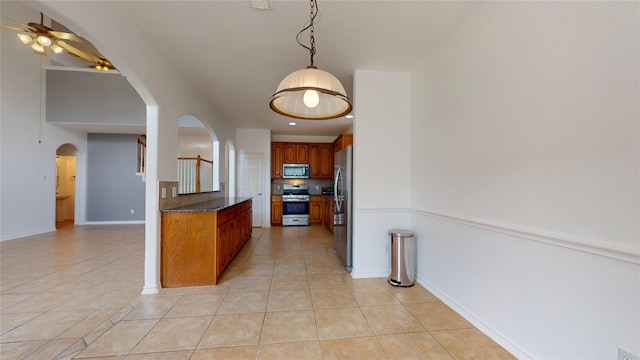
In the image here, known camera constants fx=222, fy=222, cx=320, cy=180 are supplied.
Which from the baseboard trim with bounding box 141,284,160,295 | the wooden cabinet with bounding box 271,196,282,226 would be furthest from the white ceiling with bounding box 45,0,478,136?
the wooden cabinet with bounding box 271,196,282,226

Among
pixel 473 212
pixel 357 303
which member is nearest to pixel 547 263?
pixel 473 212

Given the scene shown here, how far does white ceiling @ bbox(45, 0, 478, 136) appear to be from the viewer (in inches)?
75.2

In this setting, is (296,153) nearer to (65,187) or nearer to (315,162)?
(315,162)

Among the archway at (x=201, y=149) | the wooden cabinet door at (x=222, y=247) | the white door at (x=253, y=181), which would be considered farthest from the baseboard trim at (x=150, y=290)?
the white door at (x=253, y=181)

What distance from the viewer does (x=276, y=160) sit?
6.70 meters

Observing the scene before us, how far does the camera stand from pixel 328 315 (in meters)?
2.11

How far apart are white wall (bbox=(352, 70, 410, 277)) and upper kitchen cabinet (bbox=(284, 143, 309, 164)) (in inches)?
153

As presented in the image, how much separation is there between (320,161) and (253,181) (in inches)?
81.6

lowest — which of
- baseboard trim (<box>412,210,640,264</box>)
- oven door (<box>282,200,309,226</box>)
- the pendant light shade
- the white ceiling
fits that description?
oven door (<box>282,200,309,226</box>)

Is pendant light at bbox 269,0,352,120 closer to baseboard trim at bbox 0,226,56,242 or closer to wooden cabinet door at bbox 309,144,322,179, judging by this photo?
wooden cabinet door at bbox 309,144,322,179

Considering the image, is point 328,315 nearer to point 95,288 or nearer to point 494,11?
point 95,288

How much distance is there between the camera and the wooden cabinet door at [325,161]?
270 inches

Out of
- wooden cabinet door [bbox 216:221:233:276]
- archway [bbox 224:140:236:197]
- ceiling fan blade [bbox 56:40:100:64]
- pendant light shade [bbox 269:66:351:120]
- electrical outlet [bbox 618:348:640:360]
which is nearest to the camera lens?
electrical outlet [bbox 618:348:640:360]

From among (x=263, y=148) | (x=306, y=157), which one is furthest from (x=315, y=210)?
(x=263, y=148)
